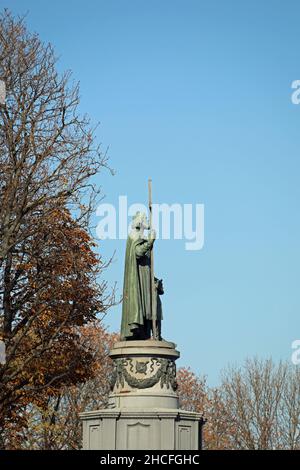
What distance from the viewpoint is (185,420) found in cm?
1992

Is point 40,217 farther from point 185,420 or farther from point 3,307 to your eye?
point 185,420

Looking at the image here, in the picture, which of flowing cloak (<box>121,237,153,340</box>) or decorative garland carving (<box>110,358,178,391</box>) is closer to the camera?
decorative garland carving (<box>110,358,178,391</box>)

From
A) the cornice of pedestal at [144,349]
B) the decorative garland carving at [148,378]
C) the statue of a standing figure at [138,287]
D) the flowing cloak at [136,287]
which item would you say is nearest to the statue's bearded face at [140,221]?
the statue of a standing figure at [138,287]

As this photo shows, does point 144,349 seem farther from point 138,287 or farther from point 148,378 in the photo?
point 138,287

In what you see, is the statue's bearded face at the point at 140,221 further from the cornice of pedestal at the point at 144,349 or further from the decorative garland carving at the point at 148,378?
the decorative garland carving at the point at 148,378

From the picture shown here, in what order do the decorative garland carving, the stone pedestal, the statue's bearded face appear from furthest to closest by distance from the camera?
the statue's bearded face, the decorative garland carving, the stone pedestal

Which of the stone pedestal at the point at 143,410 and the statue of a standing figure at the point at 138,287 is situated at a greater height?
the statue of a standing figure at the point at 138,287

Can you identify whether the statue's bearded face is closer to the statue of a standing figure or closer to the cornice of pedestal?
the statue of a standing figure

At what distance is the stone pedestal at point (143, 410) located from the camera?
1953cm

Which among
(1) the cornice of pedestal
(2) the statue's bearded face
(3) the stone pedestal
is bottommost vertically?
(3) the stone pedestal

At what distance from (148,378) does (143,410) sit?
890mm

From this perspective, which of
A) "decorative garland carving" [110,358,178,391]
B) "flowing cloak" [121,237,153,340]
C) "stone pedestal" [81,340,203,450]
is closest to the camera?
"stone pedestal" [81,340,203,450]

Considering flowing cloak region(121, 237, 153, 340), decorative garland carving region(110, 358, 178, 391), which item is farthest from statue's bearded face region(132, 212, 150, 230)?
decorative garland carving region(110, 358, 178, 391)

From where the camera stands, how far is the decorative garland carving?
2034cm
